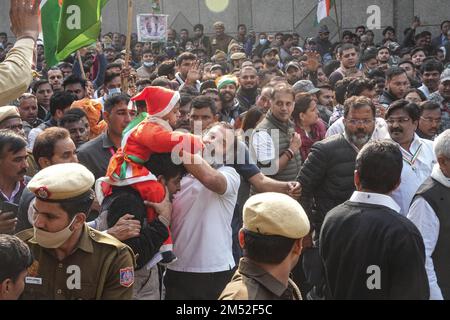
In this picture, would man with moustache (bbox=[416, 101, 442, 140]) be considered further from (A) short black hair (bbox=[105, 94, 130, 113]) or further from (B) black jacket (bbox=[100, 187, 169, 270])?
(B) black jacket (bbox=[100, 187, 169, 270])

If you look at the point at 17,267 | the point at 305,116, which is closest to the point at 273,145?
the point at 305,116

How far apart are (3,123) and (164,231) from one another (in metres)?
2.07

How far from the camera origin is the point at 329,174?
4.84 meters

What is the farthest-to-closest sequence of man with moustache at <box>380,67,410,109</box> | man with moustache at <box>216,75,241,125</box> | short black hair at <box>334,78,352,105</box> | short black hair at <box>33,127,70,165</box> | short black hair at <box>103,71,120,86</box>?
short black hair at <box>103,71,120,86</box> → man with moustache at <box>216,75,241,125</box> → man with moustache at <box>380,67,410,109</box> → short black hair at <box>334,78,352,105</box> → short black hair at <box>33,127,70,165</box>

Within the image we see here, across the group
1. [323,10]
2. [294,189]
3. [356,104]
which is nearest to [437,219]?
[294,189]

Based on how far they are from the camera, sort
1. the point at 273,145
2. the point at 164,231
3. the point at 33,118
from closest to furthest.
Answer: the point at 164,231, the point at 273,145, the point at 33,118

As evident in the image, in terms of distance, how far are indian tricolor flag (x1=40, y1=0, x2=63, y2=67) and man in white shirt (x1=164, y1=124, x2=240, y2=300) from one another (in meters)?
4.40

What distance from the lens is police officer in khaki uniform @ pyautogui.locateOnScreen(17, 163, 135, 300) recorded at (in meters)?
2.93

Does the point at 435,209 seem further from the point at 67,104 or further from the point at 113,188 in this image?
the point at 67,104

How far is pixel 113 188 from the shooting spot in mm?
3727

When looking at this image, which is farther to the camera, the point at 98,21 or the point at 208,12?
the point at 208,12

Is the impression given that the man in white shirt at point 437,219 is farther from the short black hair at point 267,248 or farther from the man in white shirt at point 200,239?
the short black hair at point 267,248

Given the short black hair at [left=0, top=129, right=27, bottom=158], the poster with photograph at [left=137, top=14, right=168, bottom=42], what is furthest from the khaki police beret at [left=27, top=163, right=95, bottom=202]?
the poster with photograph at [left=137, top=14, right=168, bottom=42]
